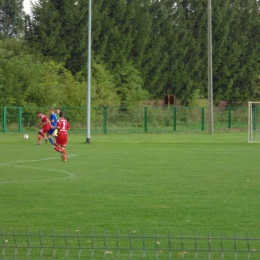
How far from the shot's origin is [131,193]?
16.1 m

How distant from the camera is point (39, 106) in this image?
5378 cm

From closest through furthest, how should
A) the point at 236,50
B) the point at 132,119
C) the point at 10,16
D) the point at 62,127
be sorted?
the point at 62,127, the point at 132,119, the point at 236,50, the point at 10,16

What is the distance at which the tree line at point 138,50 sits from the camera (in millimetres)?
60031

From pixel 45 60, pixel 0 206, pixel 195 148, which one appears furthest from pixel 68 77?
pixel 0 206

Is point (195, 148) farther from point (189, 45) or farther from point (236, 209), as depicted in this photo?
point (189, 45)

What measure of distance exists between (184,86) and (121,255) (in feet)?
203

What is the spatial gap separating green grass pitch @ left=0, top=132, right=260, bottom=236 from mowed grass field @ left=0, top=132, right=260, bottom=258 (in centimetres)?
2

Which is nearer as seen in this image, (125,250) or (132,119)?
(125,250)

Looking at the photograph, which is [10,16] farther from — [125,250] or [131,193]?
[125,250]

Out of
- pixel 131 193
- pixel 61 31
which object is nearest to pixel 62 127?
pixel 131 193

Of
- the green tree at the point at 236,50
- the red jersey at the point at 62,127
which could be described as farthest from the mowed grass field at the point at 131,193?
the green tree at the point at 236,50

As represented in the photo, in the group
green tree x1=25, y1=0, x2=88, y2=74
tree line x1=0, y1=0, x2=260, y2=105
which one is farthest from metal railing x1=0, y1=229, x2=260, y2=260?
green tree x1=25, y1=0, x2=88, y2=74

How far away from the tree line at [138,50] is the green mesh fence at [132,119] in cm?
282

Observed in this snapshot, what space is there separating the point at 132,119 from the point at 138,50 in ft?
47.4
